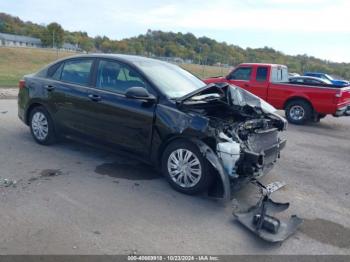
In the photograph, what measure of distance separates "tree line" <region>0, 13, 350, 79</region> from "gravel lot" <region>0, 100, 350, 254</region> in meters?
35.5

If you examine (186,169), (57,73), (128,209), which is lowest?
(128,209)

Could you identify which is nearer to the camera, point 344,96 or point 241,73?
point 344,96

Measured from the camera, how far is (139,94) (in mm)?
4773

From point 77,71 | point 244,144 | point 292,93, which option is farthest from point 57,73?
point 292,93

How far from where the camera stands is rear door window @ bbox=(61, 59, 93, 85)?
571 centimetres

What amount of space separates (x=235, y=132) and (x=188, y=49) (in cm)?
4708

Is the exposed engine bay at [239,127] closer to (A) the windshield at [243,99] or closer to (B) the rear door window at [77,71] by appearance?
(A) the windshield at [243,99]

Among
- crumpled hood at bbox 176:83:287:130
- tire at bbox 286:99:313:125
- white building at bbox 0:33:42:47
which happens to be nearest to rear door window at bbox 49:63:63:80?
crumpled hood at bbox 176:83:287:130

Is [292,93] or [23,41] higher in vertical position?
[23,41]

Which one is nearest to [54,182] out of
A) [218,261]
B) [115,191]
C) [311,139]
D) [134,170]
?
[115,191]

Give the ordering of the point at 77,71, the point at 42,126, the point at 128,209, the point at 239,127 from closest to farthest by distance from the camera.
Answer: the point at 128,209 < the point at 239,127 < the point at 77,71 < the point at 42,126

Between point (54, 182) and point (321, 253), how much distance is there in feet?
10.9

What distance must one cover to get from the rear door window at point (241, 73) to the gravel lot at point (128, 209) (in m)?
6.46

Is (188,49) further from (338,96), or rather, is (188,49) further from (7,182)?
(7,182)
